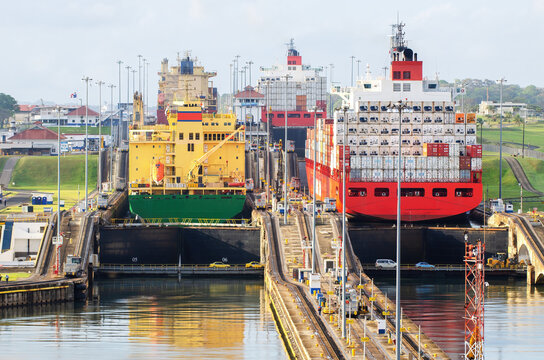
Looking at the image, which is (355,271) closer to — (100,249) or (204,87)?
(100,249)

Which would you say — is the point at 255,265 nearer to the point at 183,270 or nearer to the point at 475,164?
the point at 183,270

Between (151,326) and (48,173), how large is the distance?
99.2 meters

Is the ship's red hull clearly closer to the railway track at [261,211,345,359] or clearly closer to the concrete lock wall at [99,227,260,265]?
the railway track at [261,211,345,359]

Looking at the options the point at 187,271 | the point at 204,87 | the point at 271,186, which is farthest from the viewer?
the point at 204,87

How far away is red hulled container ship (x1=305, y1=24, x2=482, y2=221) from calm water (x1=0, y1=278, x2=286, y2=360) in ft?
88.0

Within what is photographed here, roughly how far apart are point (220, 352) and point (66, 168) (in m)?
112

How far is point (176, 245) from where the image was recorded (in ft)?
349

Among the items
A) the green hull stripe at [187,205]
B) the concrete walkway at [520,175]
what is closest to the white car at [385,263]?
the green hull stripe at [187,205]

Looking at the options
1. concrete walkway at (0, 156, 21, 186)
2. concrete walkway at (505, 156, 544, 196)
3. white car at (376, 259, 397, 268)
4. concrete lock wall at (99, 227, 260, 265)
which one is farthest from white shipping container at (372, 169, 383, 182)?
concrete walkway at (0, 156, 21, 186)

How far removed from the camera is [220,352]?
67.4 m

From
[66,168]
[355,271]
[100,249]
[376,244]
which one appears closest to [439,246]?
[376,244]

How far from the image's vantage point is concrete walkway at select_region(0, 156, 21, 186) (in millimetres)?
168375

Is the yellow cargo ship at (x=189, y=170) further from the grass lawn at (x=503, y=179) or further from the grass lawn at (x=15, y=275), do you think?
the grass lawn at (x=503, y=179)

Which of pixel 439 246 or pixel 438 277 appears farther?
pixel 439 246
